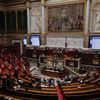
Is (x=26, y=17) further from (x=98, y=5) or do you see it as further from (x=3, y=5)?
(x=98, y=5)

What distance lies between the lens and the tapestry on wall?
1355 centimetres

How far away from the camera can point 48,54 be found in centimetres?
1416

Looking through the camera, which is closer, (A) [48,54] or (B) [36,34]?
(A) [48,54]

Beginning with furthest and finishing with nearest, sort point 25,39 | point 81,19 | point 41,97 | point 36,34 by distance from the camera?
point 25,39 → point 36,34 → point 81,19 → point 41,97

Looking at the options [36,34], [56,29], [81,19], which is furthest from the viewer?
[36,34]

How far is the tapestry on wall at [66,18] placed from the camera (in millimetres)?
13545

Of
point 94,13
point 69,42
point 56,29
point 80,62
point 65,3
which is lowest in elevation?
point 80,62

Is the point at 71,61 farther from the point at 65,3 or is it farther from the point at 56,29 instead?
the point at 65,3

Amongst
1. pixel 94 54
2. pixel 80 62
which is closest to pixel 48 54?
pixel 80 62

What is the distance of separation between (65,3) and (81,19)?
2183 millimetres

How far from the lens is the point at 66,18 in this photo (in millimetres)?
14188

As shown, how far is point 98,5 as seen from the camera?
42.1 ft

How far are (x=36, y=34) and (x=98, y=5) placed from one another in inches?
265

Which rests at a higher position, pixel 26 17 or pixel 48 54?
pixel 26 17
